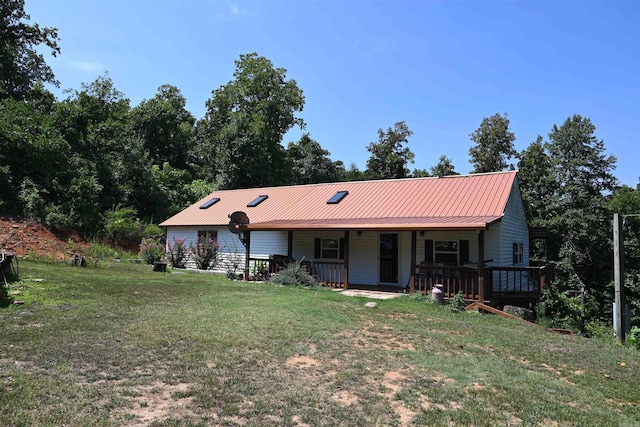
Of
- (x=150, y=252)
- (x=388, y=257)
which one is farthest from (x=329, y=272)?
(x=150, y=252)

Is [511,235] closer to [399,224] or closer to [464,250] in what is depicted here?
[464,250]

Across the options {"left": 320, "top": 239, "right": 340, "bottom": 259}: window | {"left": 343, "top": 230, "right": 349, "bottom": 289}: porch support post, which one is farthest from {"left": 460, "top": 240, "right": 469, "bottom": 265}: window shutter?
{"left": 320, "top": 239, "right": 340, "bottom": 259}: window

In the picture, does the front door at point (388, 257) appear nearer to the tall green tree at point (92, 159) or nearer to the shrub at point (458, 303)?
the shrub at point (458, 303)

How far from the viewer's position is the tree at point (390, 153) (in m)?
44.0

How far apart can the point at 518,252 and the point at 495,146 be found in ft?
63.9

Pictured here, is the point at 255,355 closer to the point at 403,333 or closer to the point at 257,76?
the point at 403,333

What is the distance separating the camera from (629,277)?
891 inches

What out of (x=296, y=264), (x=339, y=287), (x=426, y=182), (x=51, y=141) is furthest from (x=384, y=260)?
(x=51, y=141)

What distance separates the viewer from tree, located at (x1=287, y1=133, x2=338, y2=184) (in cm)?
4328

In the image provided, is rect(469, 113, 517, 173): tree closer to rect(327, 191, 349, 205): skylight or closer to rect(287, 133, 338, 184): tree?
rect(287, 133, 338, 184): tree

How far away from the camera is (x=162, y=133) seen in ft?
124

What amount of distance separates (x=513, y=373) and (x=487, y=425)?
6.18 ft

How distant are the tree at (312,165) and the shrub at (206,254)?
23.5 m

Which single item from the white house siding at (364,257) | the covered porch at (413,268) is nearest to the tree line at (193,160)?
the covered porch at (413,268)
